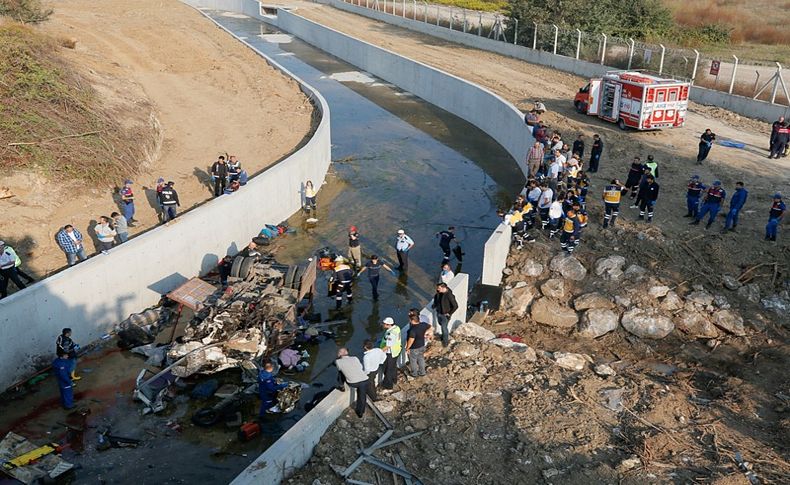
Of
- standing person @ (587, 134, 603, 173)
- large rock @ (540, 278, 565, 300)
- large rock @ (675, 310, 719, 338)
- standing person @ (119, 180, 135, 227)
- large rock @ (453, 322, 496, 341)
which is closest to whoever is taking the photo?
large rock @ (453, 322, 496, 341)

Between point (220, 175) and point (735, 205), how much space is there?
14793 millimetres

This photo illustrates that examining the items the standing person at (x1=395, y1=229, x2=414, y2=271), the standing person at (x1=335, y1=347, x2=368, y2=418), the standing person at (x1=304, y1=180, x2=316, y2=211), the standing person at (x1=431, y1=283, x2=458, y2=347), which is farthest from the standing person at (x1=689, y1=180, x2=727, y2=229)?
the standing person at (x1=304, y1=180, x2=316, y2=211)

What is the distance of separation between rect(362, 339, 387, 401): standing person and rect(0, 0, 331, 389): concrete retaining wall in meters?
7.39

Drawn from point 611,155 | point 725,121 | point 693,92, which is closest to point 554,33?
point 693,92

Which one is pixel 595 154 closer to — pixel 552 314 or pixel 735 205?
pixel 735 205

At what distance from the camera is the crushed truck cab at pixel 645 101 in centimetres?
2572

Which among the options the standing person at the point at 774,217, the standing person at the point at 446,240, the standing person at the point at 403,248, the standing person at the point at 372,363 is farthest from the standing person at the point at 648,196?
the standing person at the point at 372,363

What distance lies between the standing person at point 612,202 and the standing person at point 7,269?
47.7 ft

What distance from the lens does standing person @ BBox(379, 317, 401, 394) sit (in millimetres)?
11312

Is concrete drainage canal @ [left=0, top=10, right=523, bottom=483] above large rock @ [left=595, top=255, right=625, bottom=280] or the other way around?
the other way around

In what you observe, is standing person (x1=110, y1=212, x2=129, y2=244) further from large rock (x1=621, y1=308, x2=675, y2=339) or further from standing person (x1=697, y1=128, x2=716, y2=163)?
standing person (x1=697, y1=128, x2=716, y2=163)

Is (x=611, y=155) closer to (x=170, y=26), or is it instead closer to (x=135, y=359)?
(x=135, y=359)

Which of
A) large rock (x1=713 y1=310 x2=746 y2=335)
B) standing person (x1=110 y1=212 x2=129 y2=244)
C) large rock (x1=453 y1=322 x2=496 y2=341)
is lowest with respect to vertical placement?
large rock (x1=713 y1=310 x2=746 y2=335)

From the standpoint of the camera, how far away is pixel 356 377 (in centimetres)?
1054
